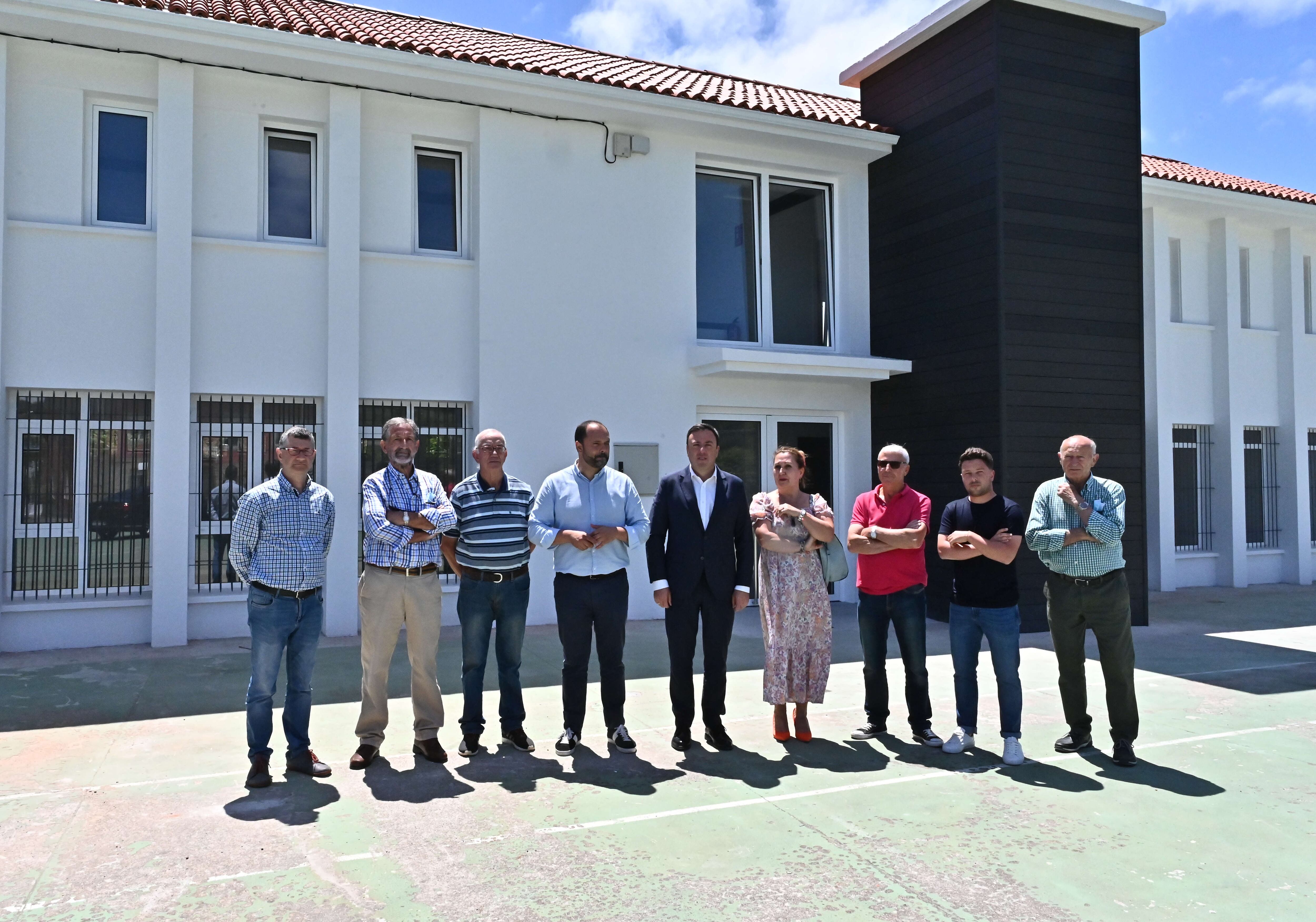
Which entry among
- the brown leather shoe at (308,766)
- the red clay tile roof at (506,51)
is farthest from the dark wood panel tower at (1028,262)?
the brown leather shoe at (308,766)

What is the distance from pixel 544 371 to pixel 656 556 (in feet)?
15.2

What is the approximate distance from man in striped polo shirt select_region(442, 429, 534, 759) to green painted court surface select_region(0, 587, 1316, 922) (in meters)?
0.29

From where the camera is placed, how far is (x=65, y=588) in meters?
8.53

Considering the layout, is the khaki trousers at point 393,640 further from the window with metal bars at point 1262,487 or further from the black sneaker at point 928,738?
the window with metal bars at point 1262,487

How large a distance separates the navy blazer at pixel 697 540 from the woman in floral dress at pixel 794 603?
0.14 m

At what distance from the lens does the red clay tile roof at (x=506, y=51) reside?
890 centimetres

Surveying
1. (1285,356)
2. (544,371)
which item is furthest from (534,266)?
(1285,356)

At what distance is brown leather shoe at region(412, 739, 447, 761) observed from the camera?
521cm

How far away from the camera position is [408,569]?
207 inches

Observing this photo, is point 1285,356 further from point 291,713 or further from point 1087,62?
point 291,713

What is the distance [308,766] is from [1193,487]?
1299 cm

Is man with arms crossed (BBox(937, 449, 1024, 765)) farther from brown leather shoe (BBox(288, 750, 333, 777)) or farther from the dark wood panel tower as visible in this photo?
the dark wood panel tower

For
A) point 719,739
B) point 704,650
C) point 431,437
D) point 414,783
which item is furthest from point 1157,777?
point 431,437

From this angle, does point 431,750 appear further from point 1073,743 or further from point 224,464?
point 224,464
